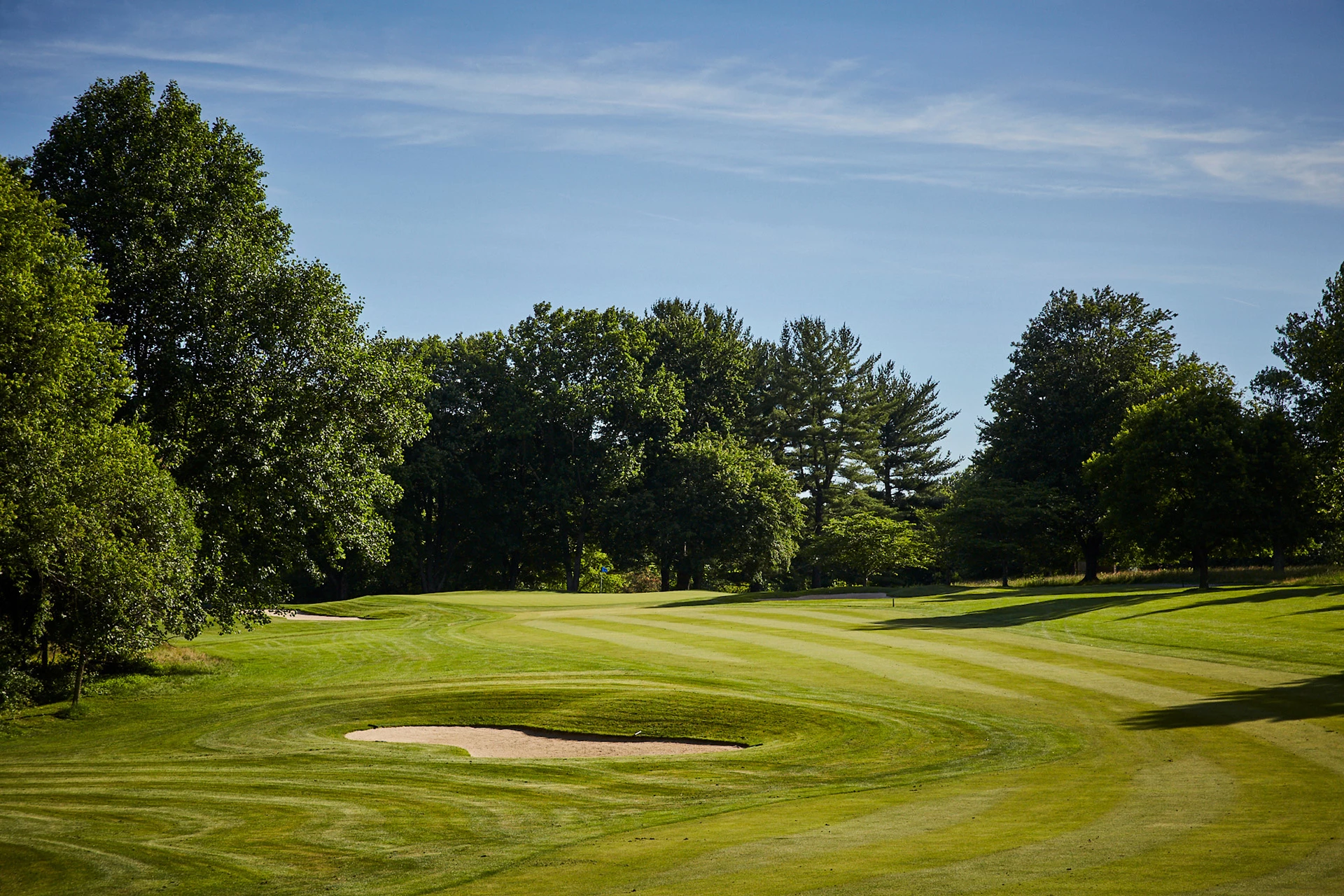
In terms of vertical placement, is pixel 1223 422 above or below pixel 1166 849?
above

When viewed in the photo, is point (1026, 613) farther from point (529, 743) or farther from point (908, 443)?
point (908, 443)

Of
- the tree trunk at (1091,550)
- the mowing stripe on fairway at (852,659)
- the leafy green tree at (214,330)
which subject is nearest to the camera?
the mowing stripe on fairway at (852,659)

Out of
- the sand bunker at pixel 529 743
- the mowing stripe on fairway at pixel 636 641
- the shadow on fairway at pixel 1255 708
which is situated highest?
the shadow on fairway at pixel 1255 708

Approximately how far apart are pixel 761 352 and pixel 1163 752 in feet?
274

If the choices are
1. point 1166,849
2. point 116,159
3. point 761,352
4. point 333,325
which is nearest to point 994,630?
point 333,325

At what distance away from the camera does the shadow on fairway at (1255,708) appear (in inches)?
601

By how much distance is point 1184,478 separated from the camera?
46219 mm

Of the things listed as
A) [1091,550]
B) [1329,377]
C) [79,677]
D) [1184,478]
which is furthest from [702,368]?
[79,677]

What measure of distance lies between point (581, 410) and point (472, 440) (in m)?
8.49

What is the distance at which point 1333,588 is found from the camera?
3609 cm

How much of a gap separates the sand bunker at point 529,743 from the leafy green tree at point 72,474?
20.3 ft

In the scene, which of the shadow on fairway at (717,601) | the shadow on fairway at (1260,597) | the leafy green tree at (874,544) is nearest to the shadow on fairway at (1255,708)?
the shadow on fairway at (1260,597)

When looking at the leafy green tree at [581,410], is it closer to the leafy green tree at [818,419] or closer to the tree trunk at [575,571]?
the tree trunk at [575,571]

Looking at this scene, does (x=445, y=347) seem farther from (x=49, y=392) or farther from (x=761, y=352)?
(x=49, y=392)
